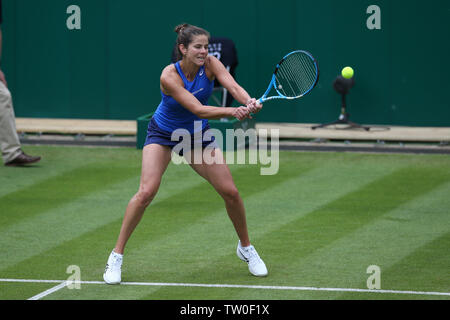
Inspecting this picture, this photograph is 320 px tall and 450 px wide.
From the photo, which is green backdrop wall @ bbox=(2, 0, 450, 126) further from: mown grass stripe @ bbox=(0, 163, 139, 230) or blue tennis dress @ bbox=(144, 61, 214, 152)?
blue tennis dress @ bbox=(144, 61, 214, 152)

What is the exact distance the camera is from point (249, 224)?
8.95 meters

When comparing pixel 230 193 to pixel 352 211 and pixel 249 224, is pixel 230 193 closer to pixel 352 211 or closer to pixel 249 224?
pixel 249 224

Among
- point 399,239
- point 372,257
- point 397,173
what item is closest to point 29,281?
point 372,257

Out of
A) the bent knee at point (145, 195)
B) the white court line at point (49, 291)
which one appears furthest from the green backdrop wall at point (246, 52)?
the white court line at point (49, 291)

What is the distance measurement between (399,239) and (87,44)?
27.9ft

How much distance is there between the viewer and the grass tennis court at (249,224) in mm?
6926

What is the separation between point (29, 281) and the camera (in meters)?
7.03

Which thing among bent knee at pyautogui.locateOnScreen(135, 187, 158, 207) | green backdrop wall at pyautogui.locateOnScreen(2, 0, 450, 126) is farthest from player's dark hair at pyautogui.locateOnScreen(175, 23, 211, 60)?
green backdrop wall at pyautogui.locateOnScreen(2, 0, 450, 126)

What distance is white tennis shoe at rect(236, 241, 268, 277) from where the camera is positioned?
7.14m

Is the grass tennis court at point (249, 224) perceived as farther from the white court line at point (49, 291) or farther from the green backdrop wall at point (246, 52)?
the green backdrop wall at point (246, 52)

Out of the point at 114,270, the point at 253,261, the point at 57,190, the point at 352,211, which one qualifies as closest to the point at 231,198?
the point at 253,261

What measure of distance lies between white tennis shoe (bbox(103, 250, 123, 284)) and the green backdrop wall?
8099mm

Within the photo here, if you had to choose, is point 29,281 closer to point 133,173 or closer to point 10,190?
point 10,190

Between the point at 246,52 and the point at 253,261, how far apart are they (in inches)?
316
